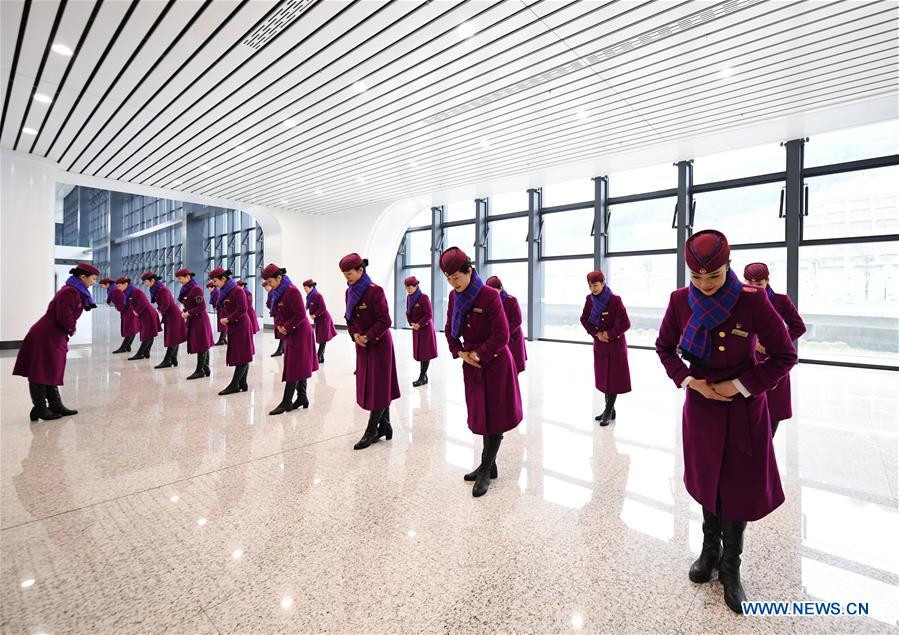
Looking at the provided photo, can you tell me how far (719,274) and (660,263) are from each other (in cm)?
924

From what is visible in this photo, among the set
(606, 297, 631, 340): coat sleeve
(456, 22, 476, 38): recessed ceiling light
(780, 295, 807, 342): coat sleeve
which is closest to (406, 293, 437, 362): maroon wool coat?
(606, 297, 631, 340): coat sleeve

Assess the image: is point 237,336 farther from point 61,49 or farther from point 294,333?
point 61,49

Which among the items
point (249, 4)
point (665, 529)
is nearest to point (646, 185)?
point (249, 4)

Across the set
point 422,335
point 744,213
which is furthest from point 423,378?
point 744,213

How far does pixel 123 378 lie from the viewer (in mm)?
6965

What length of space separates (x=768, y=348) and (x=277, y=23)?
524 cm

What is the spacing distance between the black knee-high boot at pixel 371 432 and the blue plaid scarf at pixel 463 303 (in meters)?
1.33

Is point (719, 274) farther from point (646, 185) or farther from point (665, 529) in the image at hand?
point (646, 185)

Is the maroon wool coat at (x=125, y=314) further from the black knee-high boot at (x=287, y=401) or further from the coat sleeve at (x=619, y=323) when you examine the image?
the coat sleeve at (x=619, y=323)

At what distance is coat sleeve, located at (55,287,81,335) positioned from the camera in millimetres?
4508

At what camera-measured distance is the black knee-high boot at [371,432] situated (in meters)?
3.83

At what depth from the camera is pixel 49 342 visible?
4.57 m

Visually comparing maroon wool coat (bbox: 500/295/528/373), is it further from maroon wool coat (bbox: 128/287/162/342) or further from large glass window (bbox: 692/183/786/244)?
maroon wool coat (bbox: 128/287/162/342)

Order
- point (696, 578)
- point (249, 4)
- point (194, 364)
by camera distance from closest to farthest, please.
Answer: point (696, 578), point (249, 4), point (194, 364)
